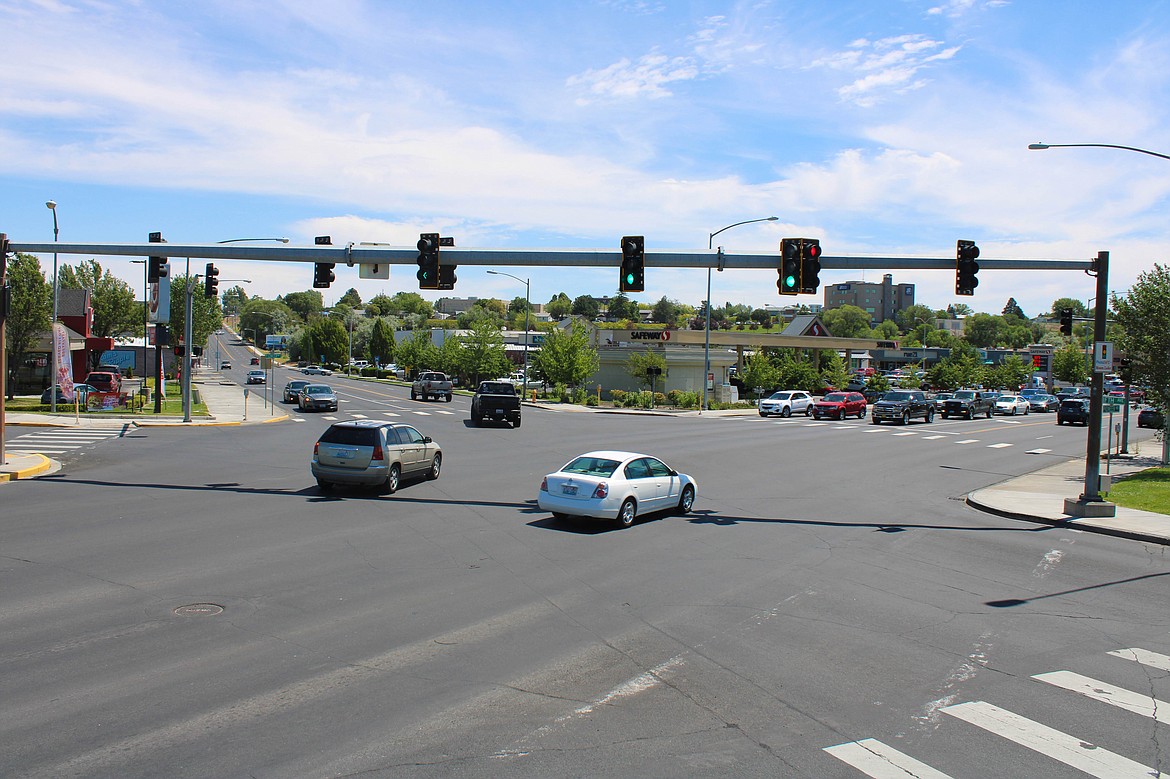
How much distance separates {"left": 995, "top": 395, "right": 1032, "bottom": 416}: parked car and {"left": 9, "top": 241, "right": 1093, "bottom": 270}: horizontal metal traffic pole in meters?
52.3

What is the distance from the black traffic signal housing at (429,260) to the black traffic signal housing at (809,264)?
7.22 meters

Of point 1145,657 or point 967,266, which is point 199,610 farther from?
point 967,266

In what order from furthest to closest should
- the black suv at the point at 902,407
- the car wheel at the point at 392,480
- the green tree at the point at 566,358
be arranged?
1. the green tree at the point at 566,358
2. the black suv at the point at 902,407
3. the car wheel at the point at 392,480

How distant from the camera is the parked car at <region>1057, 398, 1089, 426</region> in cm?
5416

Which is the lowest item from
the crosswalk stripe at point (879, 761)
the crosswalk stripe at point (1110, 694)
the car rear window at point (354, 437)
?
the crosswalk stripe at point (1110, 694)

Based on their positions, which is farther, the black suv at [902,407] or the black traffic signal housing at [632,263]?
the black suv at [902,407]

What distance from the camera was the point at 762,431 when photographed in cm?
4162

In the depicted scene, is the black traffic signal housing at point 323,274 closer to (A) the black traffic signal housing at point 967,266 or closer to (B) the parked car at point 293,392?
(A) the black traffic signal housing at point 967,266

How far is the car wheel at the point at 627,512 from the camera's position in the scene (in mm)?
15977

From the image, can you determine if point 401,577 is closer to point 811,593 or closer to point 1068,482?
point 811,593

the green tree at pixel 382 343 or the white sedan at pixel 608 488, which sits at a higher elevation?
the green tree at pixel 382 343

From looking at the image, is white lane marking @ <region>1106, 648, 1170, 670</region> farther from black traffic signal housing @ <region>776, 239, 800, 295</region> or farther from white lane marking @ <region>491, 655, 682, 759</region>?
black traffic signal housing @ <region>776, 239, 800, 295</region>

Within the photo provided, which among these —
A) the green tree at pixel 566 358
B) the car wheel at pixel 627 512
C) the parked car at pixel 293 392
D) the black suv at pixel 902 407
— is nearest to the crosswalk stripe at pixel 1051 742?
the car wheel at pixel 627 512

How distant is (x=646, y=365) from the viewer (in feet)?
215
